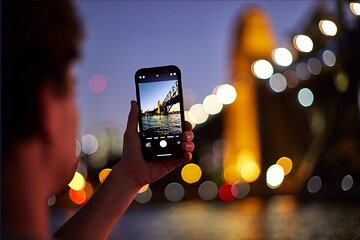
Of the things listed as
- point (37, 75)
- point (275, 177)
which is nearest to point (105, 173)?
point (275, 177)

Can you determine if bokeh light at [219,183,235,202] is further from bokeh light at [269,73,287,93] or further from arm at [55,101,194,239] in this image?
arm at [55,101,194,239]

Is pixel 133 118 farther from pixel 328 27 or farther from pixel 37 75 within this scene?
pixel 328 27

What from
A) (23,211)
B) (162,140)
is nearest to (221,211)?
(162,140)

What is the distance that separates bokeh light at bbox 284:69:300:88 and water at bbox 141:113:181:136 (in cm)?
805

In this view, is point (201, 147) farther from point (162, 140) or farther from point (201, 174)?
point (162, 140)

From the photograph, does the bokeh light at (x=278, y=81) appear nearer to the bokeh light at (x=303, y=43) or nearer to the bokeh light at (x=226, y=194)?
the bokeh light at (x=226, y=194)

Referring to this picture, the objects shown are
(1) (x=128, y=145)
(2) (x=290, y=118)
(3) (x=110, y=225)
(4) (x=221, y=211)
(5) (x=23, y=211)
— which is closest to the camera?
(5) (x=23, y=211)

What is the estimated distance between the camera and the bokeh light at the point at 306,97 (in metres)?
10.0

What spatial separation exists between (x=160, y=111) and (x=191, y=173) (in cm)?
1354

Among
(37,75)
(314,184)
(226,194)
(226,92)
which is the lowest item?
(226,194)

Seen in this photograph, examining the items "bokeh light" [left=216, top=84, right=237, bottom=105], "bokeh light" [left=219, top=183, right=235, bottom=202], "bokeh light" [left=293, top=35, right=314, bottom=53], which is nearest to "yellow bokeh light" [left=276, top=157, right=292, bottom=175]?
"bokeh light" [left=219, top=183, right=235, bottom=202]

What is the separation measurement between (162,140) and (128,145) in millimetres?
90

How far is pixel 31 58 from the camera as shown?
2.41ft

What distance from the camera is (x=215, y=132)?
58.7 ft
